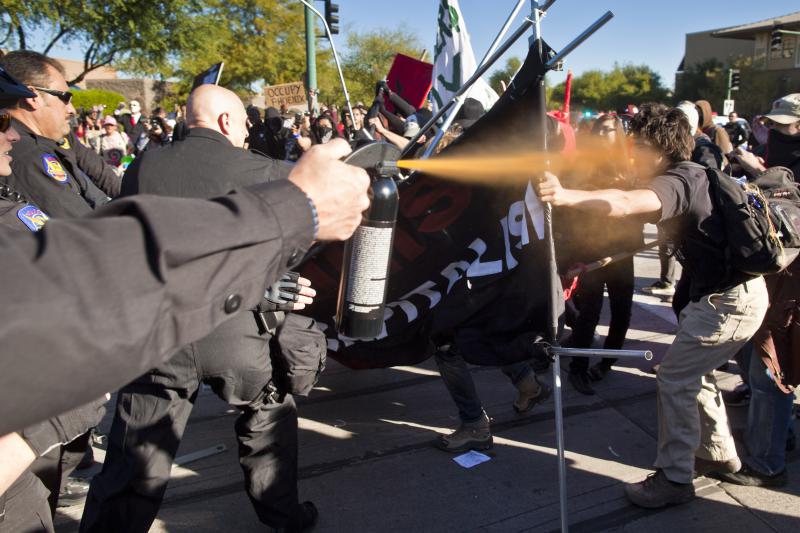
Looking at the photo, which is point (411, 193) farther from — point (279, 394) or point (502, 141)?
point (279, 394)

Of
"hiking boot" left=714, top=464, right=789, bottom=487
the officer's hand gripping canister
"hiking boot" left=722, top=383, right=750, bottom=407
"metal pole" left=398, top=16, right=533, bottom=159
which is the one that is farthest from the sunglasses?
"hiking boot" left=722, top=383, right=750, bottom=407

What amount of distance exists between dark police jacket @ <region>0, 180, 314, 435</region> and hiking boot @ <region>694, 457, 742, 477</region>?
3.03 meters

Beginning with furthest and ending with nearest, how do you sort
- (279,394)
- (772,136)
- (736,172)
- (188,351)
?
(736,172) → (772,136) → (279,394) → (188,351)

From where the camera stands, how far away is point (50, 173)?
2.92m

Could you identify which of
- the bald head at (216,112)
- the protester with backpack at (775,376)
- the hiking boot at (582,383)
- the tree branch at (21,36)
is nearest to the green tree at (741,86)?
the tree branch at (21,36)

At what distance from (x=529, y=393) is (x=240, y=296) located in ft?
10.2

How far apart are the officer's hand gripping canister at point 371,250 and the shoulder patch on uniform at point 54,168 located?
1.94 metres

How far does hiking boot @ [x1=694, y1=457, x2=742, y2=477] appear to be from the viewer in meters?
3.12

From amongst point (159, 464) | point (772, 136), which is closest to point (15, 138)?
point (159, 464)

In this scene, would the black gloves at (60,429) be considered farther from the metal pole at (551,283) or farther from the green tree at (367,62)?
the green tree at (367,62)

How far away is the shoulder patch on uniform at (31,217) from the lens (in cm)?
220

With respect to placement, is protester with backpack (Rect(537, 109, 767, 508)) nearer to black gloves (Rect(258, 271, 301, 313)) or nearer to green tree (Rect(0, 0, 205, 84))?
black gloves (Rect(258, 271, 301, 313))

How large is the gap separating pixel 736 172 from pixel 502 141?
4.73 meters

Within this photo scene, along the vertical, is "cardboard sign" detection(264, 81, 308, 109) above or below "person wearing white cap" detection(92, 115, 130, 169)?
above
